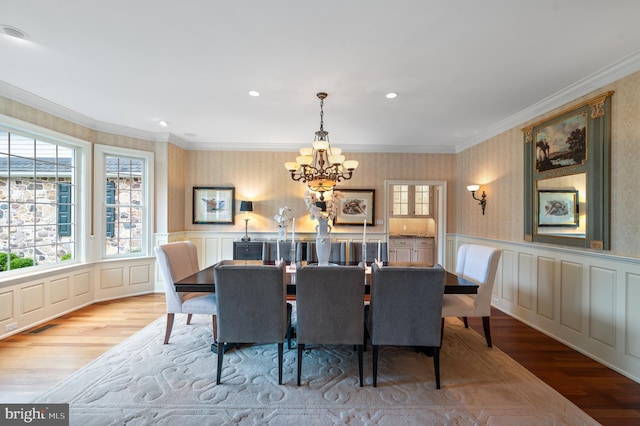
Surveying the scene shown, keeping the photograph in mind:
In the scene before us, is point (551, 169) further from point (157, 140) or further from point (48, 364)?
point (157, 140)

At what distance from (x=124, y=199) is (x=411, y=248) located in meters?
5.69

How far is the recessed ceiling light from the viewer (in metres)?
2.10

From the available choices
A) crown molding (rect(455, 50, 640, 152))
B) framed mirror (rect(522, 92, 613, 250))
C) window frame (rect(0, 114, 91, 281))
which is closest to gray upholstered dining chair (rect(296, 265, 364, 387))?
framed mirror (rect(522, 92, 613, 250))

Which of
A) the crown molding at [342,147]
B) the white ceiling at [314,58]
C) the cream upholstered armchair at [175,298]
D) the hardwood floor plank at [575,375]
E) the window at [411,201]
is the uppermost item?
the white ceiling at [314,58]

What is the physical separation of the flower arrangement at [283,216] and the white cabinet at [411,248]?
258 centimetres

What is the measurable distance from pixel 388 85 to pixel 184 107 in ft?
8.34

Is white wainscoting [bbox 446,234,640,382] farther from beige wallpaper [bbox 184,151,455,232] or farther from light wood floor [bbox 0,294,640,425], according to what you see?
beige wallpaper [bbox 184,151,455,232]

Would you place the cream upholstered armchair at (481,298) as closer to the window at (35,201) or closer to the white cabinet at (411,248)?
the white cabinet at (411,248)

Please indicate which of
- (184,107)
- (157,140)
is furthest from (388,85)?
(157,140)

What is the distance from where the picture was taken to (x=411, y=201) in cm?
682

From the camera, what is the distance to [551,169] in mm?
3240

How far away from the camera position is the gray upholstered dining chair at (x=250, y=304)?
7.09 ft

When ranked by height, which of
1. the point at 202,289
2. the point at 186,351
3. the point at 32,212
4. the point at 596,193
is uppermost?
the point at 596,193

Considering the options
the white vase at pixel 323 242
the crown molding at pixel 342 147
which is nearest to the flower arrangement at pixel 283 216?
the crown molding at pixel 342 147
